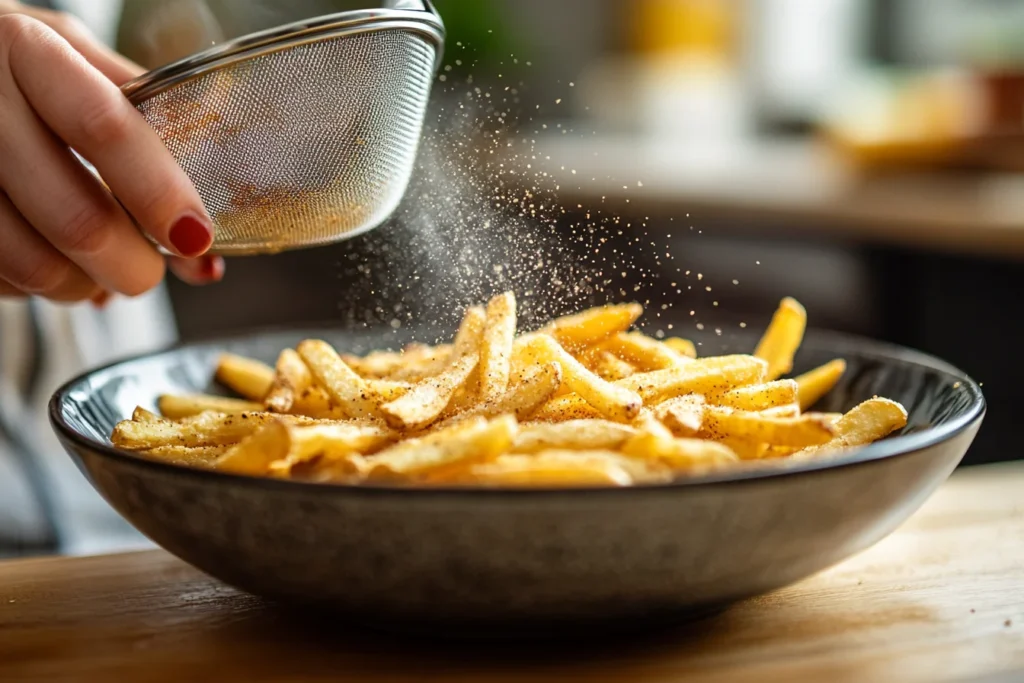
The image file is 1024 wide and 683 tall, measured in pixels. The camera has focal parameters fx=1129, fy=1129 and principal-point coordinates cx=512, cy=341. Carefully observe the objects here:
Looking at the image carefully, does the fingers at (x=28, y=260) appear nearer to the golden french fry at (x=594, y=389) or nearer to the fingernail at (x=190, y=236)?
the fingernail at (x=190, y=236)

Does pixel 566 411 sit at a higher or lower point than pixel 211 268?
lower

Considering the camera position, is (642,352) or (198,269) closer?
(642,352)

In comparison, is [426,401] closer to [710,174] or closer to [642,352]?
[642,352]

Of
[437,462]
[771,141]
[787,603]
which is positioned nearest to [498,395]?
[437,462]

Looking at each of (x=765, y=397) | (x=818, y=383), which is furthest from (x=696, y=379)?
(x=818, y=383)

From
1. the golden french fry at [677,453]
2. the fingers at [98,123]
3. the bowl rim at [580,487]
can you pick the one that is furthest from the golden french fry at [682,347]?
the fingers at [98,123]

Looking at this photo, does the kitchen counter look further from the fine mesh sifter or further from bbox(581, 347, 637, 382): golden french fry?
bbox(581, 347, 637, 382): golden french fry
